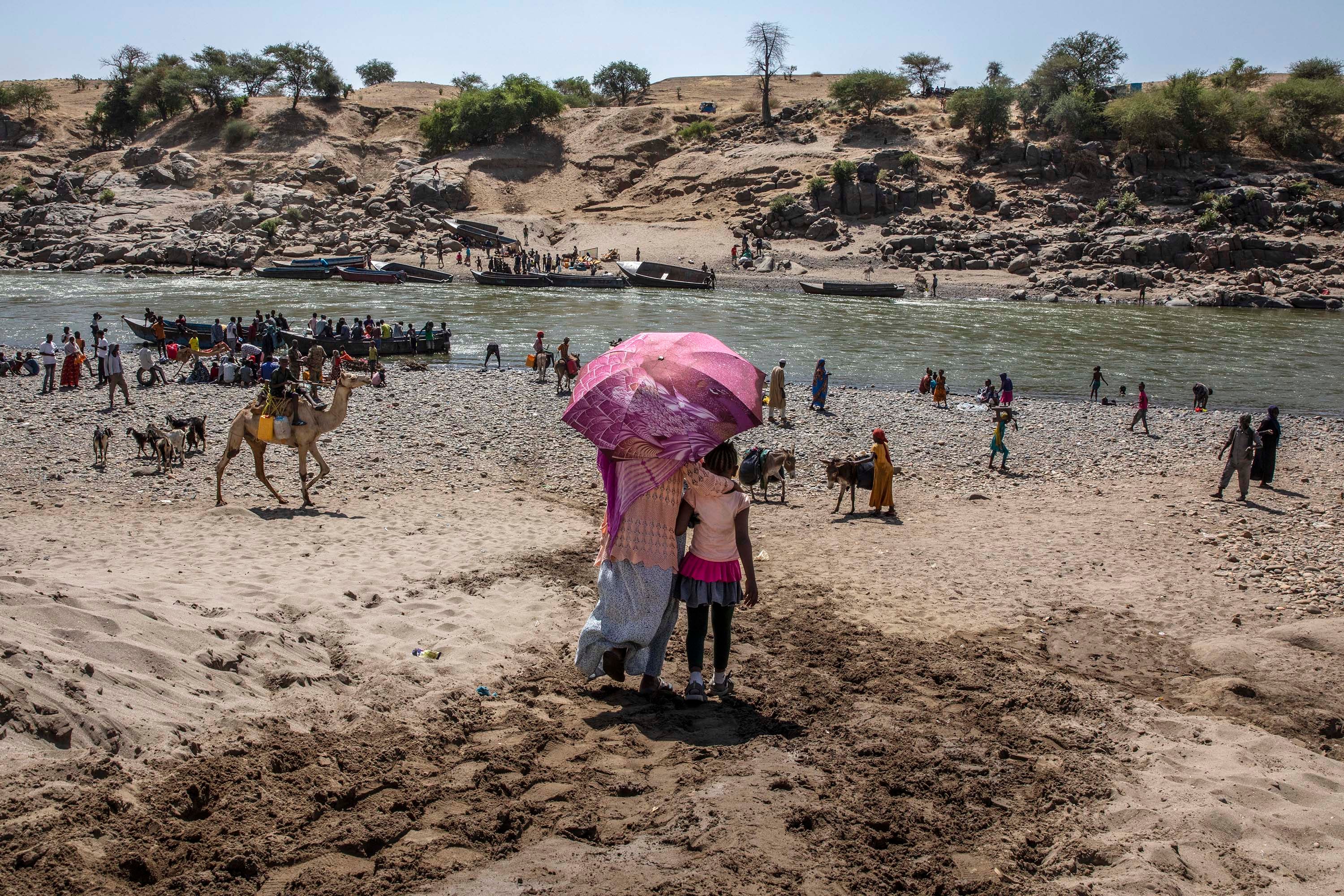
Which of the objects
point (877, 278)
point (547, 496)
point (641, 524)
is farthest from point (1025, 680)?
point (877, 278)

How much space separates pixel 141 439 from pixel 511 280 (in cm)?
3721

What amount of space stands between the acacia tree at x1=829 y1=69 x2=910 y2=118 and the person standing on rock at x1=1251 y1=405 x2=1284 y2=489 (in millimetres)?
64485

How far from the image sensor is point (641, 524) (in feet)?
18.5

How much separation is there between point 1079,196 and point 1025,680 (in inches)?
2441

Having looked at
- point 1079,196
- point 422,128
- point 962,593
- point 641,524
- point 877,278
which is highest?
Answer: point 422,128

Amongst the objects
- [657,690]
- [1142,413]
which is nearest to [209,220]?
[1142,413]

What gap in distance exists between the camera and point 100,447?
13.8m

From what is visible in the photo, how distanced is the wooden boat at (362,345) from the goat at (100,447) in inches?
482

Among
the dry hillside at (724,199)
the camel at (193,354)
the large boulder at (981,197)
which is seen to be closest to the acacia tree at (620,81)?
the dry hillside at (724,199)

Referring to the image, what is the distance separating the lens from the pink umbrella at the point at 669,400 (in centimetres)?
538

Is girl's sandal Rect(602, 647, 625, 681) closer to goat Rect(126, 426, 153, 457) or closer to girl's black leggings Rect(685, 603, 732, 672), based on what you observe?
girl's black leggings Rect(685, 603, 732, 672)

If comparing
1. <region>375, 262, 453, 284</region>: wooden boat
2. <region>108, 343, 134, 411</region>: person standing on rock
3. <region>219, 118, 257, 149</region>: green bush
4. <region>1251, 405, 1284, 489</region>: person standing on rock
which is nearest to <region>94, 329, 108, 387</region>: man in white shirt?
<region>108, 343, 134, 411</region>: person standing on rock

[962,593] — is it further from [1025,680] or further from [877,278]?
[877,278]

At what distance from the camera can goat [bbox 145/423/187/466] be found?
44.3ft
